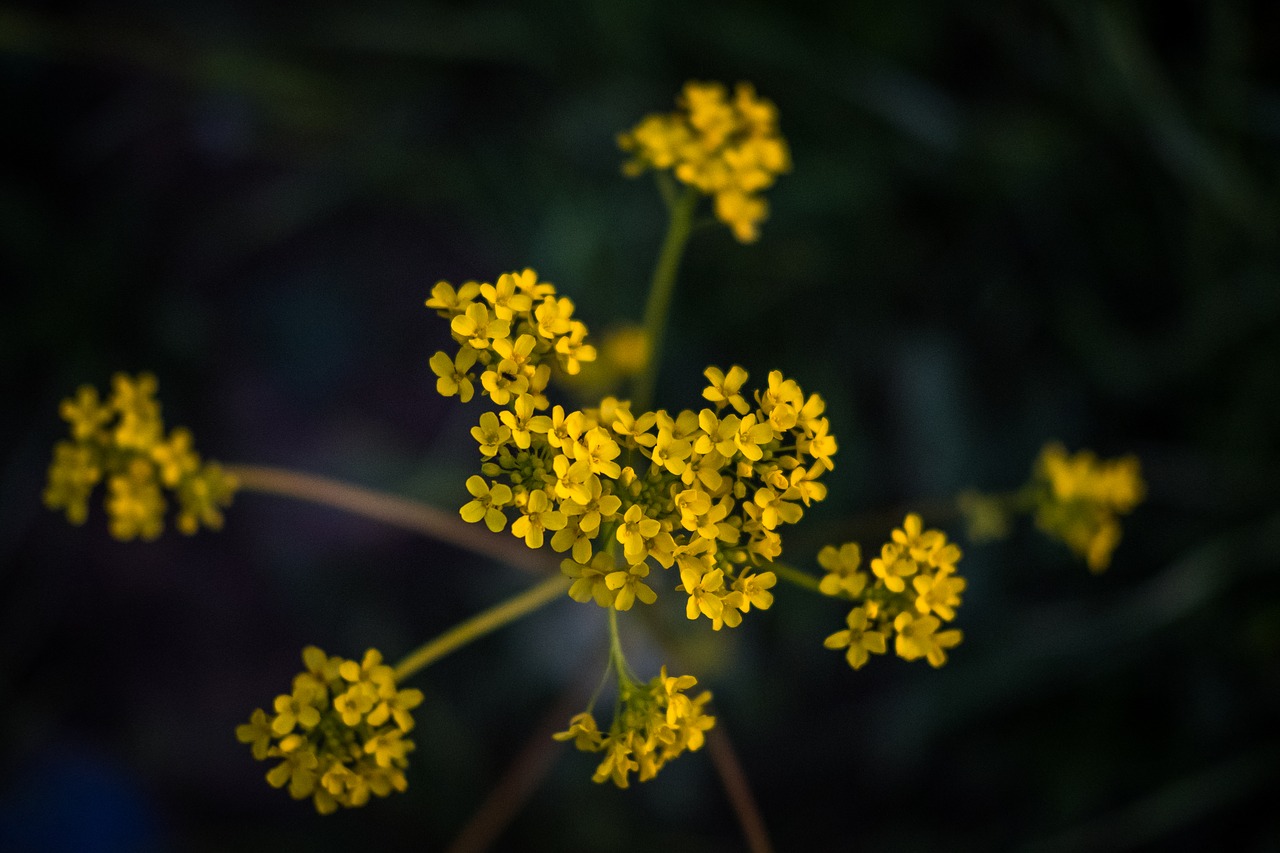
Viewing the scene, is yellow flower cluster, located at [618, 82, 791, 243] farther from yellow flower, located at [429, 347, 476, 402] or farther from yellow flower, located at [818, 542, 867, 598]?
yellow flower, located at [818, 542, 867, 598]

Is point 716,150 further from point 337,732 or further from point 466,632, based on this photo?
point 337,732

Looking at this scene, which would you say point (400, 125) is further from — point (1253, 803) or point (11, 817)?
point (1253, 803)

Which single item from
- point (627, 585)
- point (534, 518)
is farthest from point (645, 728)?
point (534, 518)

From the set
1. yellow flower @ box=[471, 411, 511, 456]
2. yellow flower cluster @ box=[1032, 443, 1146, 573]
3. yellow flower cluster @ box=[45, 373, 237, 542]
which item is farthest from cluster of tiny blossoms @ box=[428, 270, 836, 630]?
yellow flower cluster @ box=[1032, 443, 1146, 573]

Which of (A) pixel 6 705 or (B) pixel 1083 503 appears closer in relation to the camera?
(B) pixel 1083 503

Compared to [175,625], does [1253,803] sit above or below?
below

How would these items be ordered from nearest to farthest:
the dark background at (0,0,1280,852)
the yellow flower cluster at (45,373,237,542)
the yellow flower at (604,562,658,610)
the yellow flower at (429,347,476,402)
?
the yellow flower at (604,562,658,610)
the yellow flower at (429,347,476,402)
the yellow flower cluster at (45,373,237,542)
the dark background at (0,0,1280,852)

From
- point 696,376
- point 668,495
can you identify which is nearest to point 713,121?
point 668,495
